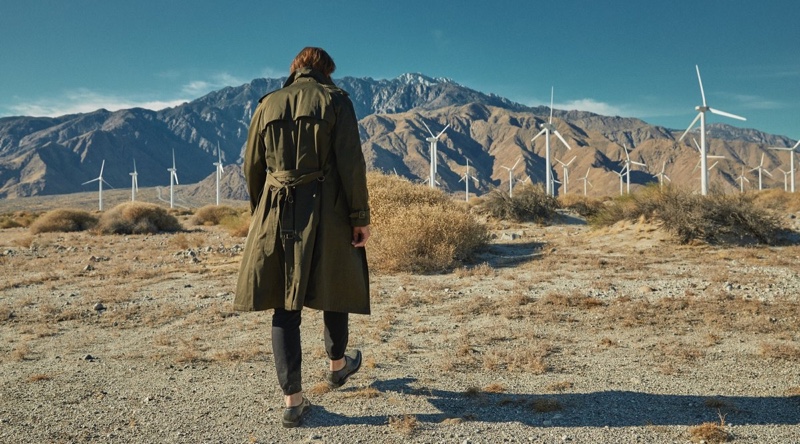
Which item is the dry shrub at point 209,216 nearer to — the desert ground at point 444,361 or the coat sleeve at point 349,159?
the desert ground at point 444,361

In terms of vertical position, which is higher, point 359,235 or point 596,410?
point 359,235

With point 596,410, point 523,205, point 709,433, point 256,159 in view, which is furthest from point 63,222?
point 709,433

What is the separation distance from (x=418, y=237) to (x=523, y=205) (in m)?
11.6

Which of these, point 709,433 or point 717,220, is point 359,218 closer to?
point 709,433

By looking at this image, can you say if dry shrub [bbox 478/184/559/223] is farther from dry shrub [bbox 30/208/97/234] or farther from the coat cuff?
the coat cuff

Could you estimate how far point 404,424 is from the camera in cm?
325

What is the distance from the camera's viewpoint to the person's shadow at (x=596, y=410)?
3330 millimetres

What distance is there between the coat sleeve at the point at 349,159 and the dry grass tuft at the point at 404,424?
3.86 ft

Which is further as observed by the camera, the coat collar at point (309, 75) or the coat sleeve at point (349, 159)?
the coat collar at point (309, 75)

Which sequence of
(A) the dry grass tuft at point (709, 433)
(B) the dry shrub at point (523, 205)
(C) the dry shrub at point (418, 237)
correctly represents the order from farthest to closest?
(B) the dry shrub at point (523, 205)
(C) the dry shrub at point (418, 237)
(A) the dry grass tuft at point (709, 433)

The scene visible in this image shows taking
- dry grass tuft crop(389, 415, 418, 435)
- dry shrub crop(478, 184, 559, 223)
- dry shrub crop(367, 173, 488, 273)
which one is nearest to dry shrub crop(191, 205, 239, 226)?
dry shrub crop(478, 184, 559, 223)

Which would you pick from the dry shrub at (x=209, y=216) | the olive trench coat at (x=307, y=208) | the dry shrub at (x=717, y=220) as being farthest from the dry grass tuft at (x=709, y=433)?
the dry shrub at (x=209, y=216)

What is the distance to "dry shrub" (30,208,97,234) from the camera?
2325 cm

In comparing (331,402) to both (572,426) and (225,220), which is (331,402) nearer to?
(572,426)
